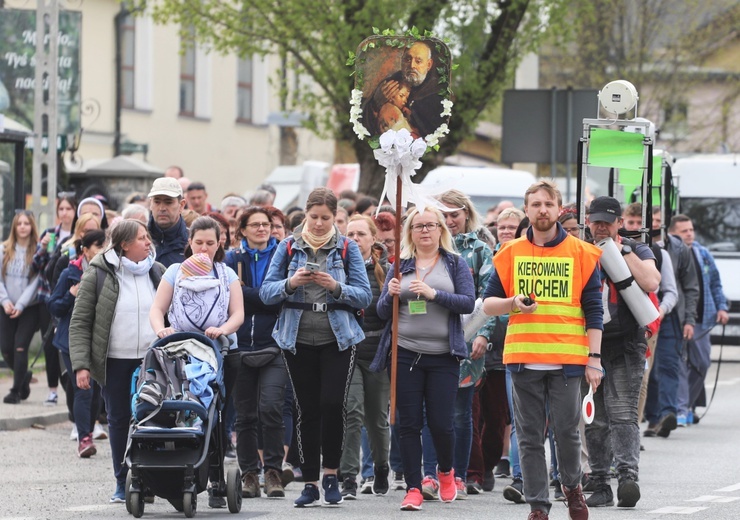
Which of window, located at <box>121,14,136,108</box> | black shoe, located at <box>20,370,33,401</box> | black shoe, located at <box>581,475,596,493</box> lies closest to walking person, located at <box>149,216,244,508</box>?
black shoe, located at <box>581,475,596,493</box>

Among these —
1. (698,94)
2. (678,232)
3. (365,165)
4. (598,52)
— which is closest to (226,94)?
(598,52)

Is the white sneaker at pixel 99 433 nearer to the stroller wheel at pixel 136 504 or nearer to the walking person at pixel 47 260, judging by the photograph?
the walking person at pixel 47 260

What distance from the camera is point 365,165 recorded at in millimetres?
26125

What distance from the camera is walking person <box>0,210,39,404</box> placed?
1716cm

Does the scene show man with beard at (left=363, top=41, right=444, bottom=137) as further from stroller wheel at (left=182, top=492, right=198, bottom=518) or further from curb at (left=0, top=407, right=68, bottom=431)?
curb at (left=0, top=407, right=68, bottom=431)

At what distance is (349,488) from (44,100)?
33.4 feet

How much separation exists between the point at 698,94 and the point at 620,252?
4945 cm

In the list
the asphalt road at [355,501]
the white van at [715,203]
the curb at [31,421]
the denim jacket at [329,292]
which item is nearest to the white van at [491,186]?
the white van at [715,203]

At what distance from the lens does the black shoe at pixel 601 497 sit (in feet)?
37.0

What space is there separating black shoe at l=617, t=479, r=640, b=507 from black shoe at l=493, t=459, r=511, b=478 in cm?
231

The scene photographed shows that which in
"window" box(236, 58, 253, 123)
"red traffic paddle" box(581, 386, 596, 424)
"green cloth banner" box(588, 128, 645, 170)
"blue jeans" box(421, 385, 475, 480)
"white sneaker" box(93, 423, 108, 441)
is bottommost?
"white sneaker" box(93, 423, 108, 441)

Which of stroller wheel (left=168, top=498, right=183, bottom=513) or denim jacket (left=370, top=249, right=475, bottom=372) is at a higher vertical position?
denim jacket (left=370, top=249, right=475, bottom=372)

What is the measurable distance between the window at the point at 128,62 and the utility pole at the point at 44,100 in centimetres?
1808

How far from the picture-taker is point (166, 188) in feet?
40.2
